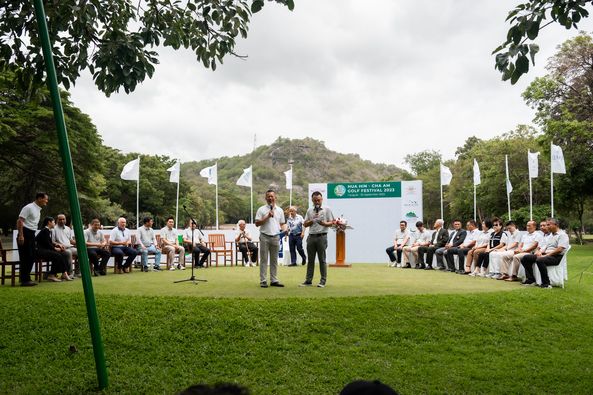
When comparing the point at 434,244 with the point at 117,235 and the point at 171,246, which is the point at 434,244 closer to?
the point at 171,246

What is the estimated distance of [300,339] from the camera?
6.18m

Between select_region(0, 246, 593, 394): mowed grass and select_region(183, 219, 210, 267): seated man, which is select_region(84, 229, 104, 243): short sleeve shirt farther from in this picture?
select_region(0, 246, 593, 394): mowed grass

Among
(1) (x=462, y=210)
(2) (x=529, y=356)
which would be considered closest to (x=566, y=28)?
(2) (x=529, y=356)

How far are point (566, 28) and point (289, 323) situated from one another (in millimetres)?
4506

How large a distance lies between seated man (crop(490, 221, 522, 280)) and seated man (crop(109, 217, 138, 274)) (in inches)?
332

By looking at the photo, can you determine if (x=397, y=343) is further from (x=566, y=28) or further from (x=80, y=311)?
(x=80, y=311)

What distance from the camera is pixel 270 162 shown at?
9681cm

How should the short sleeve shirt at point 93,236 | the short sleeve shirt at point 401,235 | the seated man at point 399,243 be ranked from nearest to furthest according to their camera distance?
the short sleeve shirt at point 93,236 < the seated man at point 399,243 < the short sleeve shirt at point 401,235

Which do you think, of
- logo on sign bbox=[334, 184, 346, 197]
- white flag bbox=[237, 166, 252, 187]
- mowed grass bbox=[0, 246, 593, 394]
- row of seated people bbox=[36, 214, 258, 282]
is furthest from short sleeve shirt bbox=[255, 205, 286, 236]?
white flag bbox=[237, 166, 252, 187]

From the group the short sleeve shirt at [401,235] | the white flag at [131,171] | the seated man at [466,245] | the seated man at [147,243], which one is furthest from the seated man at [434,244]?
the white flag at [131,171]

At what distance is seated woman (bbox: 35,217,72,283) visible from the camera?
9.79 metres

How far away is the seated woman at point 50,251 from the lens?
979 cm

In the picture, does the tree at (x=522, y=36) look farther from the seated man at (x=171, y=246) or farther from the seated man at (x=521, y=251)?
the seated man at (x=171, y=246)

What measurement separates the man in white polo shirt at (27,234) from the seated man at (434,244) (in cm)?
957
